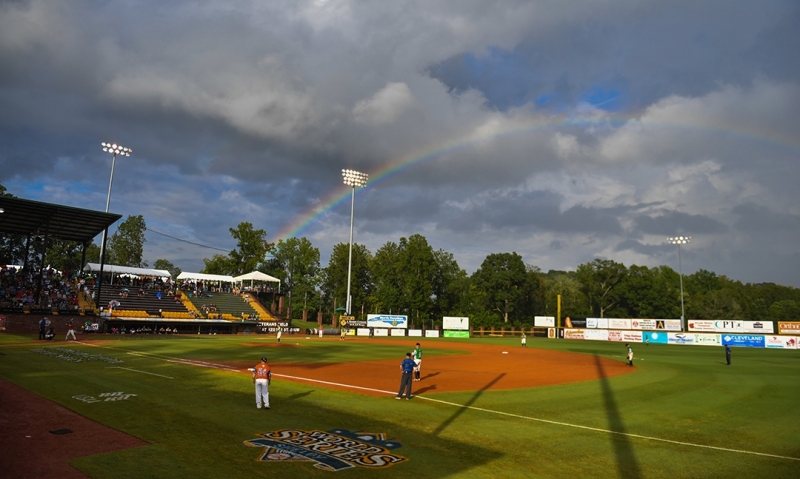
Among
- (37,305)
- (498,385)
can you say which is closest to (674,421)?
(498,385)

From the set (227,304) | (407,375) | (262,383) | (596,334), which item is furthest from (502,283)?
(262,383)

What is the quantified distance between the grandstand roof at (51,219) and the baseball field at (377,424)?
29108 millimetres

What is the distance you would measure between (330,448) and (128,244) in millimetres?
146080

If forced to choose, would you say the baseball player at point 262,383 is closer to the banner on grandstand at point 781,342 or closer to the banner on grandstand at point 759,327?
the banner on grandstand at point 781,342

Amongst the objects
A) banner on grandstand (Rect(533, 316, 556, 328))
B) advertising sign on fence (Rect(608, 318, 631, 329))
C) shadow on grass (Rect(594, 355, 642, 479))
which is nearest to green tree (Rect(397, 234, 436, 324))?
banner on grandstand (Rect(533, 316, 556, 328))

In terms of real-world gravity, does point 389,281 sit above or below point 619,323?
above

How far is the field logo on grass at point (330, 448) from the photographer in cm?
1142

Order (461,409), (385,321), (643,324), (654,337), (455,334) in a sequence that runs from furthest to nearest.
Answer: (455,334) → (385,321) → (643,324) → (654,337) → (461,409)

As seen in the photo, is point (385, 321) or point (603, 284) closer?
point (385, 321)

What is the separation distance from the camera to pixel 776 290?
516ft

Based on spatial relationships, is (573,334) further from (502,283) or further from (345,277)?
(345,277)

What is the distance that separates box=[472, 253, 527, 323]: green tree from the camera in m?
123

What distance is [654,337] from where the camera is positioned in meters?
75.6

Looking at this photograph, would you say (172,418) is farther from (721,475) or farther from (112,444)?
(721,475)
